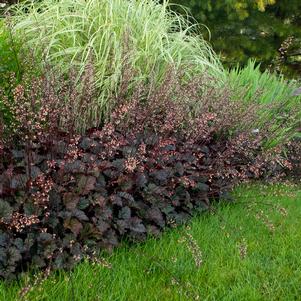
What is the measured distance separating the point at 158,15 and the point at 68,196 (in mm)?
2734

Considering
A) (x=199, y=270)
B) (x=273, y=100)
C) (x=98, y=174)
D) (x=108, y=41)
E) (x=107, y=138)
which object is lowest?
(x=199, y=270)

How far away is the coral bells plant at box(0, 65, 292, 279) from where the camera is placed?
2652 mm

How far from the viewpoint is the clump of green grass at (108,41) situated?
4102mm

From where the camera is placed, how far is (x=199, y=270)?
2.82 meters

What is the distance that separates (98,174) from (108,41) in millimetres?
1686

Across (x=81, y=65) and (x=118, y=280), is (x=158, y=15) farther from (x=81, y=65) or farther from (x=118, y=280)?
(x=118, y=280)

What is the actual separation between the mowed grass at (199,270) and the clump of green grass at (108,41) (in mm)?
1232

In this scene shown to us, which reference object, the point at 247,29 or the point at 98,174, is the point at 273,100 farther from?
the point at 247,29

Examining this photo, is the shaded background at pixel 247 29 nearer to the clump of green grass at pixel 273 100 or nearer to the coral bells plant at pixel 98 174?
the clump of green grass at pixel 273 100

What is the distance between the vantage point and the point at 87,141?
323 cm

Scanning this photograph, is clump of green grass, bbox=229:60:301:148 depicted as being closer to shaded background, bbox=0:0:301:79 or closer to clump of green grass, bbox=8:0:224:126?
clump of green grass, bbox=8:0:224:126

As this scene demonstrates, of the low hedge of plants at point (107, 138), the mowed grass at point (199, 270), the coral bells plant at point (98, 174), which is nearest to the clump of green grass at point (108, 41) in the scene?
the low hedge of plants at point (107, 138)

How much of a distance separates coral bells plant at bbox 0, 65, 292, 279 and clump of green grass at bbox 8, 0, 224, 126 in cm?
32

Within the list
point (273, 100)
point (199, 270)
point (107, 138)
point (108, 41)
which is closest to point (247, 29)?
point (273, 100)
